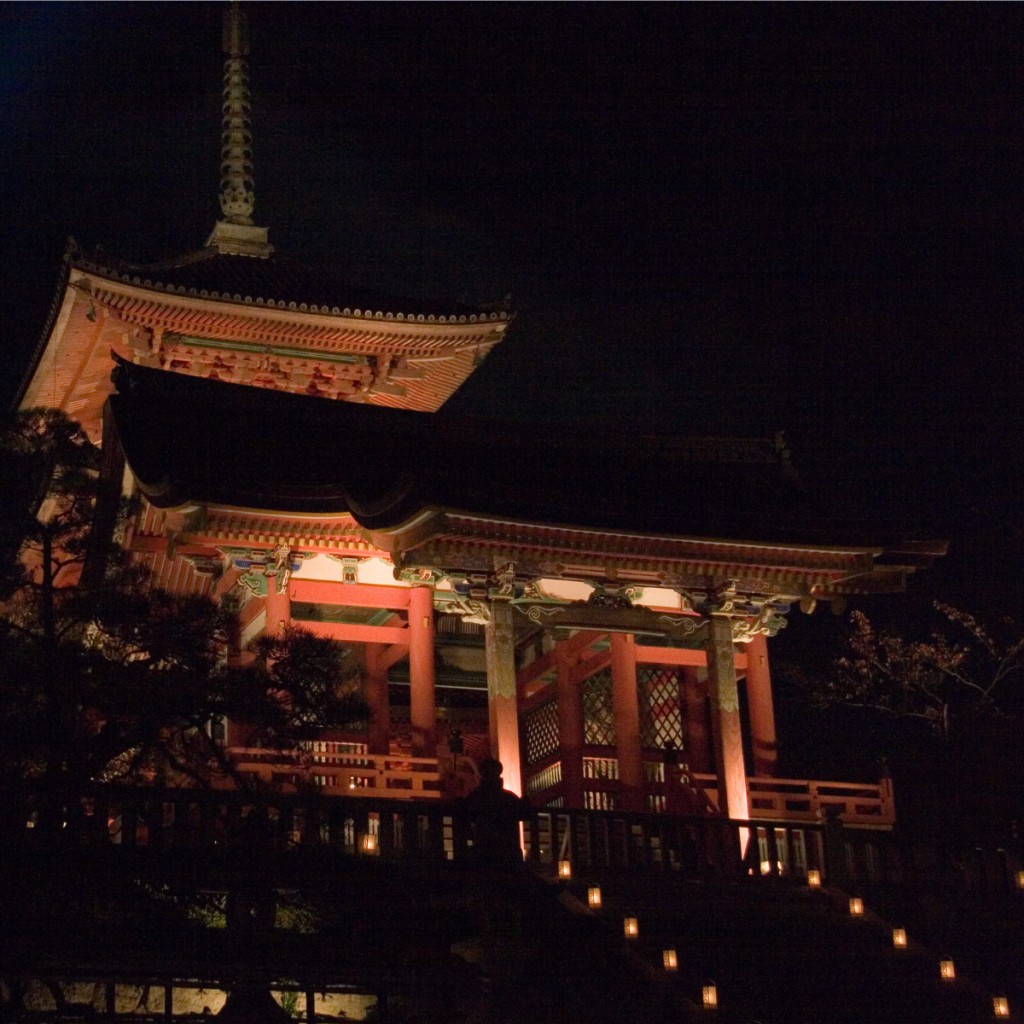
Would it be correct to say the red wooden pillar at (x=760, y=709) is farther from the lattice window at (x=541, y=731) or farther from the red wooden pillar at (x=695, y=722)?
the lattice window at (x=541, y=731)

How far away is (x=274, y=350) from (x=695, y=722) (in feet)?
34.2

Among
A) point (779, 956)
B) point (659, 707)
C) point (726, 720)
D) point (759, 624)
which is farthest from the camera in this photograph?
point (659, 707)

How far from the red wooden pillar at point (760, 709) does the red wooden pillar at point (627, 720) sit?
62.2 inches

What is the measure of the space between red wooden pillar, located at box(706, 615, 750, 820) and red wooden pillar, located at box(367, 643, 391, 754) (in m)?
4.10

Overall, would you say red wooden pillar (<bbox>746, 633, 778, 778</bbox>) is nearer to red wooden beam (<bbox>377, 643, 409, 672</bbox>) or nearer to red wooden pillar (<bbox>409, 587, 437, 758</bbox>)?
red wooden pillar (<bbox>409, 587, 437, 758</bbox>)

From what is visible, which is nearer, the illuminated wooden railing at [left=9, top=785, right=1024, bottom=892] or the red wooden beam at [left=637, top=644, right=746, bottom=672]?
the illuminated wooden railing at [left=9, top=785, right=1024, bottom=892]

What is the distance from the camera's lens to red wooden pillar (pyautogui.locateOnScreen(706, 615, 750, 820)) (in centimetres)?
2011

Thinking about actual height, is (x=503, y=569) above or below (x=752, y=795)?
above

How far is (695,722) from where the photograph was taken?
74.1 ft

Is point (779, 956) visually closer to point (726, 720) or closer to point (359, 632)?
point (726, 720)

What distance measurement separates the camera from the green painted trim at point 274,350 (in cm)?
2772

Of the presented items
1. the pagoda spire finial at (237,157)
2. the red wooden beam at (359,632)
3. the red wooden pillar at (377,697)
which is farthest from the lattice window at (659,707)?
the pagoda spire finial at (237,157)

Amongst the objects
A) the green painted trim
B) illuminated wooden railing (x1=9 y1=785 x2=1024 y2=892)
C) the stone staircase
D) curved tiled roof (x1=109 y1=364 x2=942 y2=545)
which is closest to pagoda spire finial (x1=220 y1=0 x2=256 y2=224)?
the green painted trim

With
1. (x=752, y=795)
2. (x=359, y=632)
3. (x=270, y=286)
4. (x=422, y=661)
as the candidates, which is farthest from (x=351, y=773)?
(x=270, y=286)
